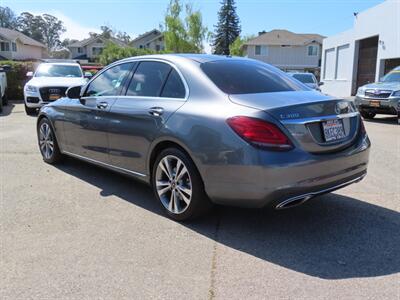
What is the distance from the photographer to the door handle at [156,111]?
4316mm

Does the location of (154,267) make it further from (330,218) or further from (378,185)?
(378,185)

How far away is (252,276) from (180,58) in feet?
8.02

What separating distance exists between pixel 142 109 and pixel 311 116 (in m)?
1.78

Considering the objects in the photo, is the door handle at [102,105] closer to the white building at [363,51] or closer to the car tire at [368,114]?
the car tire at [368,114]

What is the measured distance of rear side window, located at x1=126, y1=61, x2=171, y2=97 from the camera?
4609mm

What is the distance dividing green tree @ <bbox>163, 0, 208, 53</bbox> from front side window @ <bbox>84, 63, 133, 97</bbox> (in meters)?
50.6

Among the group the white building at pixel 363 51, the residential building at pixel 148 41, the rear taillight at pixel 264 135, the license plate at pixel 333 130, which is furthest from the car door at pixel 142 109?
the residential building at pixel 148 41

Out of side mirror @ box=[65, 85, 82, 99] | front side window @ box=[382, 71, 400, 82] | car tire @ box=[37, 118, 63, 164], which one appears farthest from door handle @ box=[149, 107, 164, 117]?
front side window @ box=[382, 71, 400, 82]

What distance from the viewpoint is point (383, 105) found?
1273cm

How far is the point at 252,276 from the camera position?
325 cm

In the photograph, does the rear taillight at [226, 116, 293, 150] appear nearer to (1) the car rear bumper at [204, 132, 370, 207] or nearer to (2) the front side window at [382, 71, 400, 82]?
(1) the car rear bumper at [204, 132, 370, 207]

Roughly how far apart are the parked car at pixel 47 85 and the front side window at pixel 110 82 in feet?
25.6

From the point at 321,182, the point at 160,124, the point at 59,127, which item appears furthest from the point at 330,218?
the point at 59,127

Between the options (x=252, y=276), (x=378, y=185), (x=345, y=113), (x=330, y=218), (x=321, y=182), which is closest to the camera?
(x=252, y=276)
